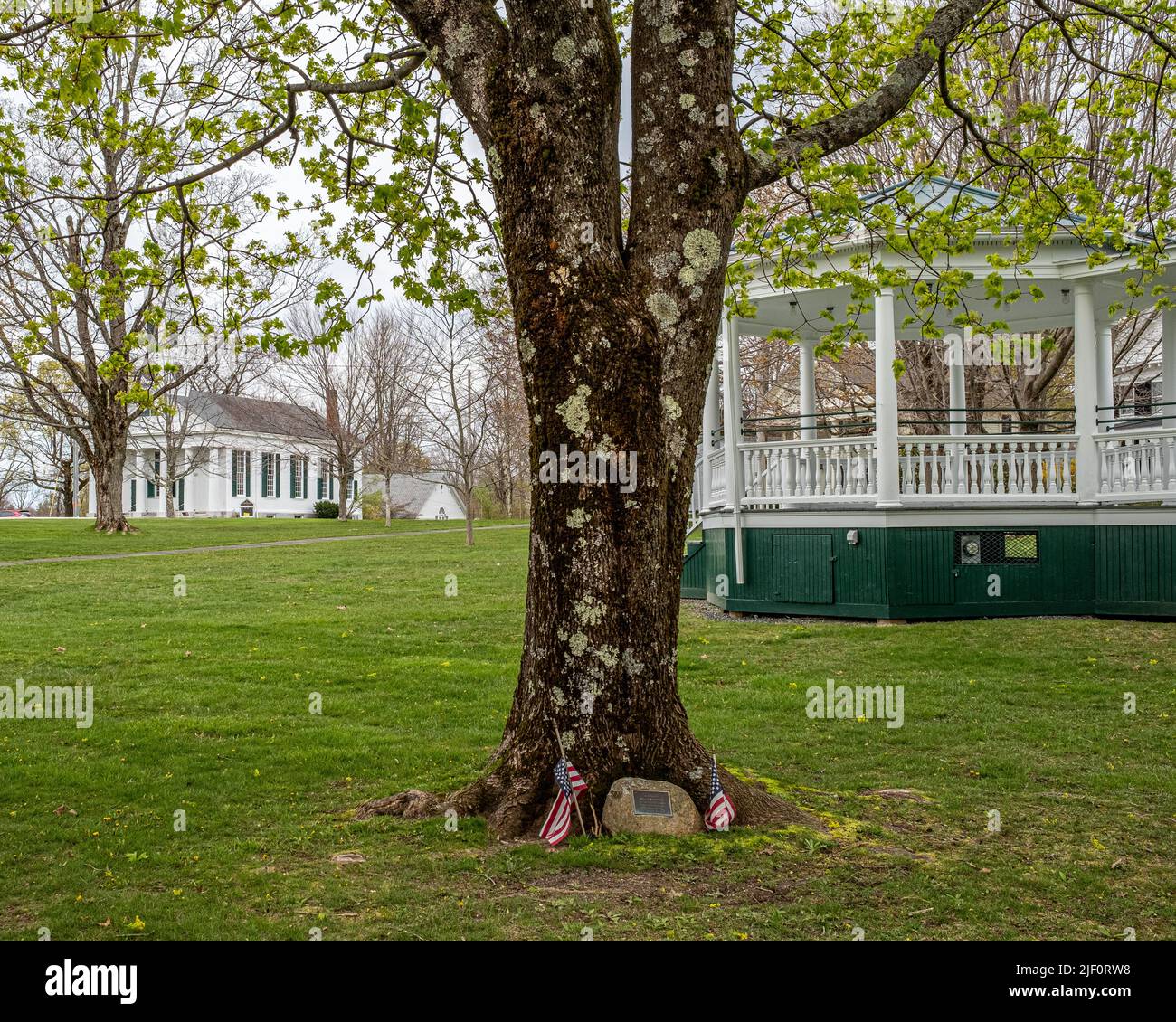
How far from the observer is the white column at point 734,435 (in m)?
15.6

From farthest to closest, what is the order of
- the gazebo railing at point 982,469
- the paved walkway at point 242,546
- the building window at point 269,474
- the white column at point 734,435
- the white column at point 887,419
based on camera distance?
the building window at point 269,474 → the paved walkway at point 242,546 → the white column at point 734,435 → the white column at point 887,419 → the gazebo railing at point 982,469

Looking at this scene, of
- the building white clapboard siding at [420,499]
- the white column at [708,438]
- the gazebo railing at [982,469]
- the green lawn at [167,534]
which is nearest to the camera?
the gazebo railing at [982,469]

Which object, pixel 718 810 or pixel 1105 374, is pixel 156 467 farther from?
pixel 718 810

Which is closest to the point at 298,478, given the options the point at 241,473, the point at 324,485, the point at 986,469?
the point at 324,485

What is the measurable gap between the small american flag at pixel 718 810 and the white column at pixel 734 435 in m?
10.1

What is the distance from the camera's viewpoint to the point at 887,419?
14320 mm

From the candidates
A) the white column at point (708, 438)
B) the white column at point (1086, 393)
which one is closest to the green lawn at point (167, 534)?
the white column at point (708, 438)

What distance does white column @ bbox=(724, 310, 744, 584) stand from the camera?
15586mm

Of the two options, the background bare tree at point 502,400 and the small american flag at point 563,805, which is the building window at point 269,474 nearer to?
the background bare tree at point 502,400

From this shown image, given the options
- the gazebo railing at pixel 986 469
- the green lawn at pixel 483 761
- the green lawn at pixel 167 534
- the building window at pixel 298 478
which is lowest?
the green lawn at pixel 483 761

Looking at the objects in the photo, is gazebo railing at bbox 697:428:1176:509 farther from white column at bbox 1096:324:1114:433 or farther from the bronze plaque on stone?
the bronze plaque on stone

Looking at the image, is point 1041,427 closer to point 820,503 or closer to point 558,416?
point 820,503

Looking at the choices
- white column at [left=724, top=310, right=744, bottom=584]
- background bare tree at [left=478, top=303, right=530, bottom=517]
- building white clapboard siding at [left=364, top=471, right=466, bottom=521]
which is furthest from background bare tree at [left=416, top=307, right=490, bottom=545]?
building white clapboard siding at [left=364, top=471, right=466, bottom=521]

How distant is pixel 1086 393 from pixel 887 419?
9.78 feet
